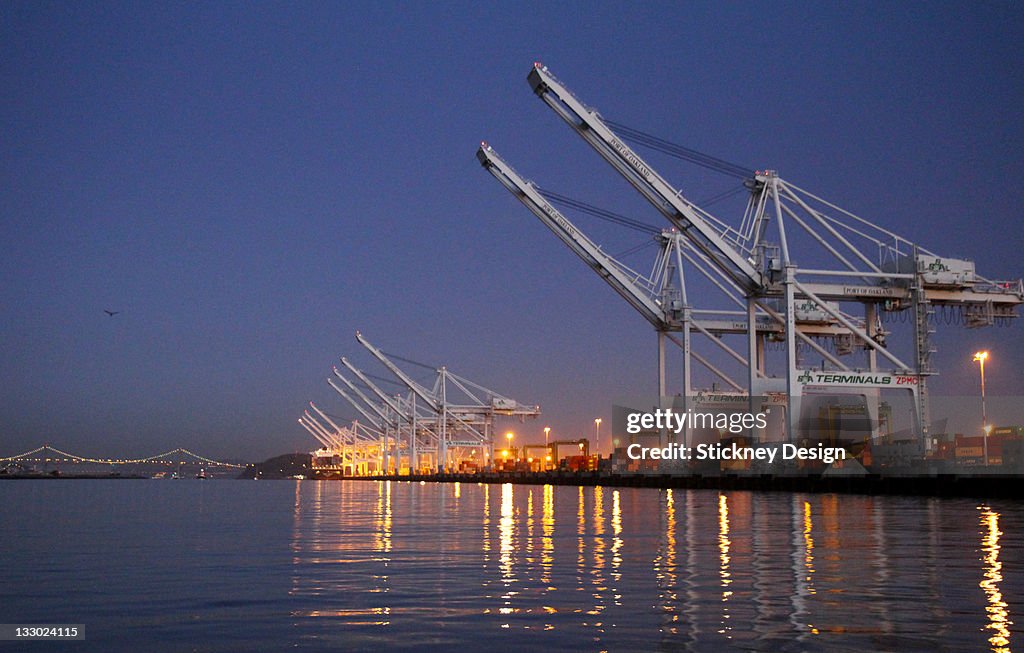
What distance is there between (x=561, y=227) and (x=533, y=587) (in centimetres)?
4777

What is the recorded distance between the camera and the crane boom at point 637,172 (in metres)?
47.2

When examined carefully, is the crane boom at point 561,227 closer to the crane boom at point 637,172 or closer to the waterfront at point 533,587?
the crane boom at point 637,172

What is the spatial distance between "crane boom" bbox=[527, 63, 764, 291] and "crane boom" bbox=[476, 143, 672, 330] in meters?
9.26

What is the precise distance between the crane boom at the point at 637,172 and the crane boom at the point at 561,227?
9.26 m

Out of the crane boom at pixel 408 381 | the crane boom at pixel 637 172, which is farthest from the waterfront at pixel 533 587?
the crane boom at pixel 408 381

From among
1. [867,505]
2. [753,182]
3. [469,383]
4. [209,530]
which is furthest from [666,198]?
[469,383]

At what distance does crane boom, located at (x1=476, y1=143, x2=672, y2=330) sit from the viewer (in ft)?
189

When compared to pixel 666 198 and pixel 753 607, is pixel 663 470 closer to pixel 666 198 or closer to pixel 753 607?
pixel 666 198

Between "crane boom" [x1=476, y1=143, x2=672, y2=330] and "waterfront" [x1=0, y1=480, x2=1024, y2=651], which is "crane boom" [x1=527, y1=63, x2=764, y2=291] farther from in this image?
"waterfront" [x1=0, y1=480, x2=1024, y2=651]

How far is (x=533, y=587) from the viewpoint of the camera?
11.0m

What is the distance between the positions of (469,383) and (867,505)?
8493 cm

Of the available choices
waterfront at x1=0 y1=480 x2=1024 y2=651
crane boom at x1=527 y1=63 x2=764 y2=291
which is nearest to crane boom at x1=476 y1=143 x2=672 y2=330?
crane boom at x1=527 y1=63 x2=764 y2=291

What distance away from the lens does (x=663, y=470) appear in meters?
61.3

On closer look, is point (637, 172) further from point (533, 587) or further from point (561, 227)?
point (533, 587)
